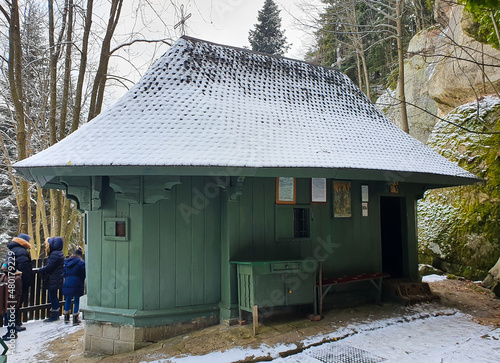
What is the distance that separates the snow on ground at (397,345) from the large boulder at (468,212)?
408cm

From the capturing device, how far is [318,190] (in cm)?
687

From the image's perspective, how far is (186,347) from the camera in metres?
5.20

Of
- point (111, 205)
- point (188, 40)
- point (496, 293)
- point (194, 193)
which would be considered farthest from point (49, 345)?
point (496, 293)

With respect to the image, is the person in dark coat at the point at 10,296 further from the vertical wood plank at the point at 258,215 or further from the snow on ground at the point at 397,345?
the vertical wood plank at the point at 258,215

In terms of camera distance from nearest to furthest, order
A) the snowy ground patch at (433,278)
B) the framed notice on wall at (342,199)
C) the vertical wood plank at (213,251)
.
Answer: the vertical wood plank at (213,251) < the framed notice on wall at (342,199) < the snowy ground patch at (433,278)

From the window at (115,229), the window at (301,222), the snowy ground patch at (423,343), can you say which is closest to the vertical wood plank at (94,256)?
the window at (115,229)

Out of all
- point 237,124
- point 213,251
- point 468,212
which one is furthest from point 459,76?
point 213,251

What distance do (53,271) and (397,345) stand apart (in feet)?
22.0

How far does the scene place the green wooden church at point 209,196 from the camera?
215 inches

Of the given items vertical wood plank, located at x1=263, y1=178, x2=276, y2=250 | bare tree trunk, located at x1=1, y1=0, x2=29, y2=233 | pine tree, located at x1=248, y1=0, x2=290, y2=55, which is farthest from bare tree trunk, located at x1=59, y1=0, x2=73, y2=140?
pine tree, located at x1=248, y1=0, x2=290, y2=55

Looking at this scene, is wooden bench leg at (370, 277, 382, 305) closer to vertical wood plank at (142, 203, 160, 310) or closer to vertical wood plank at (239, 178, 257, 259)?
vertical wood plank at (239, 178, 257, 259)

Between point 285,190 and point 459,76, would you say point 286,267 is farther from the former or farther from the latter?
point 459,76

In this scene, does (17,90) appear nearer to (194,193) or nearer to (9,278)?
(9,278)

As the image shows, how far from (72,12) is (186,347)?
34.7ft
